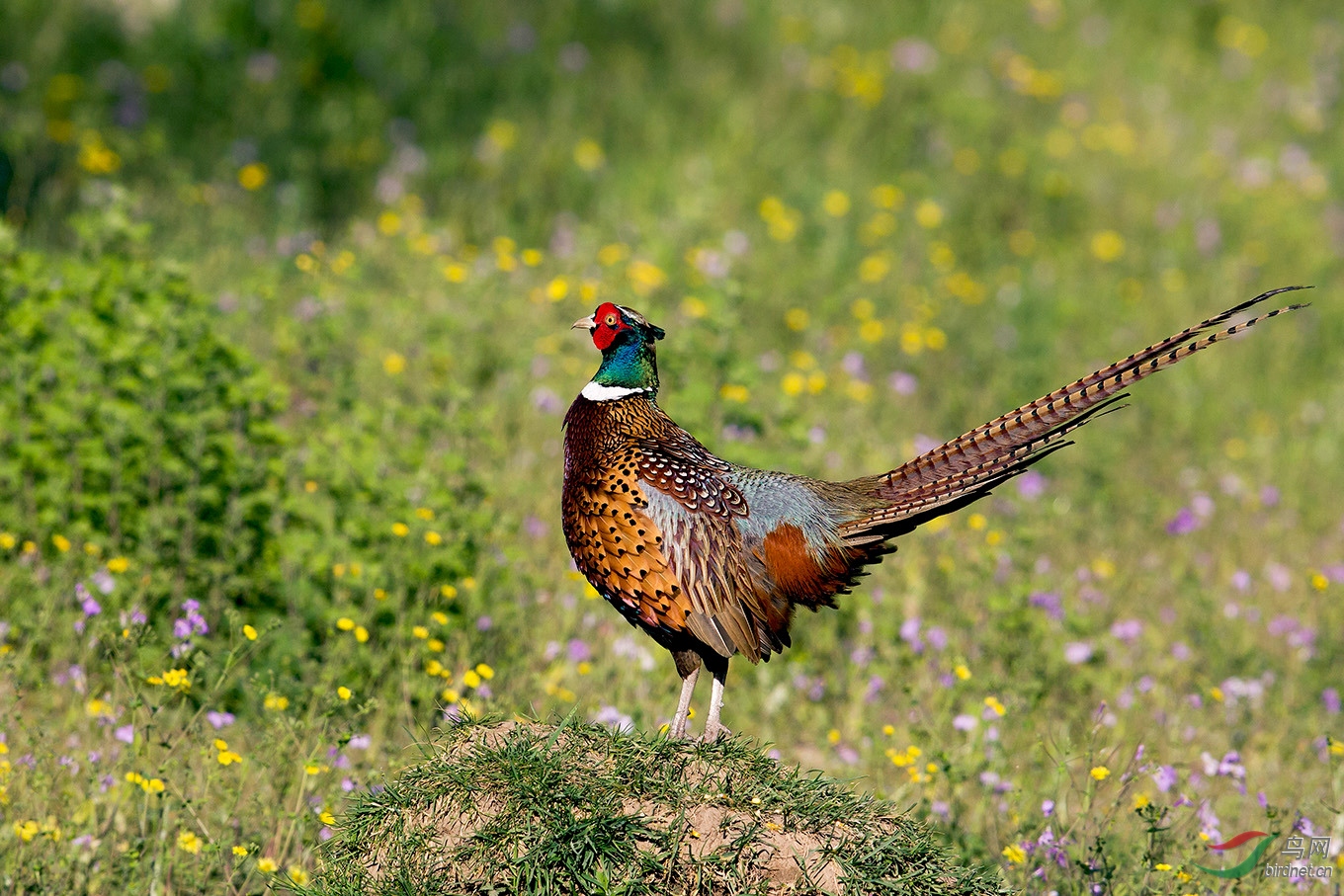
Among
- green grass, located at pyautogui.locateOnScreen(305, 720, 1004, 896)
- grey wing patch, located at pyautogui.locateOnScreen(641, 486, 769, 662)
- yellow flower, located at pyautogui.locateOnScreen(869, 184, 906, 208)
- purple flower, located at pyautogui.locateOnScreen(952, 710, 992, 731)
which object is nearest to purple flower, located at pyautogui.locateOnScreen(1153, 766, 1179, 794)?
purple flower, located at pyautogui.locateOnScreen(952, 710, 992, 731)

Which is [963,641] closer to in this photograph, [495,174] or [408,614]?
[408,614]

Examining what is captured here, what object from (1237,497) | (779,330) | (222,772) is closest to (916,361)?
(779,330)

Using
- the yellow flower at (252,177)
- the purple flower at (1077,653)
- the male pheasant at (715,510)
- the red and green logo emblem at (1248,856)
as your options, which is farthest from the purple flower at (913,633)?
the yellow flower at (252,177)

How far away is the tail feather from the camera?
3.67 metres

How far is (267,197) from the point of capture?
28.6 feet

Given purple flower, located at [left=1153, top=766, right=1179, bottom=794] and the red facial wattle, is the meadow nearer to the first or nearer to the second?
purple flower, located at [left=1153, top=766, right=1179, bottom=794]

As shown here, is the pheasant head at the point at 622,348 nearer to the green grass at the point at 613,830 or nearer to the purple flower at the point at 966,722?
the green grass at the point at 613,830

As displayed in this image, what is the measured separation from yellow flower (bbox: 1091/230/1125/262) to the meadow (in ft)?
0.16

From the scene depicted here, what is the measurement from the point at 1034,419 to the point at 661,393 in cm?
341

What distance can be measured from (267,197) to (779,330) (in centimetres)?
335

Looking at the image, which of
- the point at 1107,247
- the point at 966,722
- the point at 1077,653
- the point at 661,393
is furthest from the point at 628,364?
the point at 1107,247

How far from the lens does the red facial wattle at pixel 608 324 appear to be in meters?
4.22

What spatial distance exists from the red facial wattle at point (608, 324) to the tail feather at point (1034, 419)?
94 cm

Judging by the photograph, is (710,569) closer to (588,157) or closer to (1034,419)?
(1034,419)
